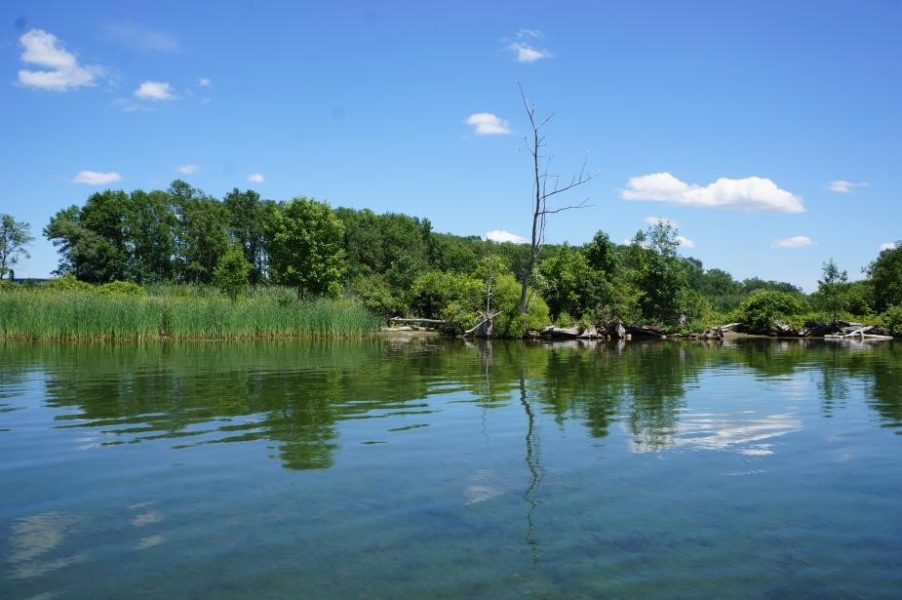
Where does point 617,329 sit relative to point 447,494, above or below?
above

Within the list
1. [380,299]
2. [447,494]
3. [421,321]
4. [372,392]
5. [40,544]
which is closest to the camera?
[40,544]

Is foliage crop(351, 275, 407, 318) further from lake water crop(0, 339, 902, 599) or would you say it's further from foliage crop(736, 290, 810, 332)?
lake water crop(0, 339, 902, 599)

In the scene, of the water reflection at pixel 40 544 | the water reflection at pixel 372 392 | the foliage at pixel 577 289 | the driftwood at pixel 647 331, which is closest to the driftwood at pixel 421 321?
the foliage at pixel 577 289

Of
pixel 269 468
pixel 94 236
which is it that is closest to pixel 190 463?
pixel 269 468

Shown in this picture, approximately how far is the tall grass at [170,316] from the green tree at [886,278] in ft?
116

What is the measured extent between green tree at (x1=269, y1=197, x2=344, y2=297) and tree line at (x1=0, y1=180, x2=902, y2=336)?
4.4 inches

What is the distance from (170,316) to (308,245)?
2182 cm

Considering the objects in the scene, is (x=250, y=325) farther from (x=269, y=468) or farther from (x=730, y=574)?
(x=730, y=574)

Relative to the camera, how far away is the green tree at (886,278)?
4519 centimetres

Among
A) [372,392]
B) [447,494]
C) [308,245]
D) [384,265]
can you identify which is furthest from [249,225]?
[447,494]

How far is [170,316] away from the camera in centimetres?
3178

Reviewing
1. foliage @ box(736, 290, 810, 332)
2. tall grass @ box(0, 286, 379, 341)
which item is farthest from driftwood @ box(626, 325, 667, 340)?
tall grass @ box(0, 286, 379, 341)

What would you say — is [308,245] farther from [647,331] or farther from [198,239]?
[647,331]

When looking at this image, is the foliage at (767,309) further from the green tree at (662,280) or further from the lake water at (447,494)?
the lake water at (447,494)
